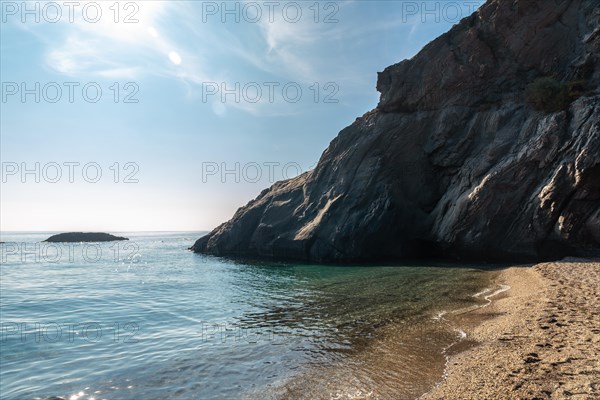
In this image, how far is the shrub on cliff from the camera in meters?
30.6

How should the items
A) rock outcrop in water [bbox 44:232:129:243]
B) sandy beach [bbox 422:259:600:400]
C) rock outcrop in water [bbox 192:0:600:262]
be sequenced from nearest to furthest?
sandy beach [bbox 422:259:600:400]
rock outcrop in water [bbox 192:0:600:262]
rock outcrop in water [bbox 44:232:129:243]

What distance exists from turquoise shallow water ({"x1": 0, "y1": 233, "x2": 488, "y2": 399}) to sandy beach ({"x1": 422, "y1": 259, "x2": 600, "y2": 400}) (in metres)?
1.00

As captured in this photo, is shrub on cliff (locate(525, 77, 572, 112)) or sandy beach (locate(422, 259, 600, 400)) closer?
sandy beach (locate(422, 259, 600, 400))

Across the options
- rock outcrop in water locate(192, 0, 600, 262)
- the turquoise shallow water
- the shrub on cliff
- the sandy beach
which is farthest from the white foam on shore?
the shrub on cliff

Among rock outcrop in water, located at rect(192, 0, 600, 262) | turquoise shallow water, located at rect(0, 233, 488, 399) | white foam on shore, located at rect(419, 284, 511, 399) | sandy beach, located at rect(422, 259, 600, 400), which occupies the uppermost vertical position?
rock outcrop in water, located at rect(192, 0, 600, 262)

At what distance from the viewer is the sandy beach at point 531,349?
23.4 ft

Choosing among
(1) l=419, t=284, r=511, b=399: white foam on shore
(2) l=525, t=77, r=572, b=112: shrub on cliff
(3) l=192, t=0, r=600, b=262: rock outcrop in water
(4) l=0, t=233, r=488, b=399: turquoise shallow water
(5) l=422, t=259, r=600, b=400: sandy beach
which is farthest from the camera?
(2) l=525, t=77, r=572, b=112: shrub on cliff

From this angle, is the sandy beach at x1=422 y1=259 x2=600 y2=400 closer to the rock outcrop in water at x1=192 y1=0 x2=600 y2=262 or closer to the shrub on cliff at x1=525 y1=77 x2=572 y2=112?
the rock outcrop in water at x1=192 y1=0 x2=600 y2=262

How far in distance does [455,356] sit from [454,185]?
98.7 ft

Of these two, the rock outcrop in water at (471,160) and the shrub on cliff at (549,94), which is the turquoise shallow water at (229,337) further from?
the shrub on cliff at (549,94)

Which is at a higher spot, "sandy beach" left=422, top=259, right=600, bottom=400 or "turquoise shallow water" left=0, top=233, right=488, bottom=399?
"sandy beach" left=422, top=259, right=600, bottom=400

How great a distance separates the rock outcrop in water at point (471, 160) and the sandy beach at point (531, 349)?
13104 millimetres

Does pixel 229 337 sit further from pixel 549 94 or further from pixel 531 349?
pixel 549 94

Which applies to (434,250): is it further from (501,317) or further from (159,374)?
(159,374)
